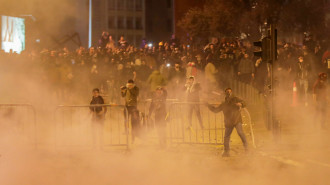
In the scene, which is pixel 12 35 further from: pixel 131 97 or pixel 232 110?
pixel 232 110

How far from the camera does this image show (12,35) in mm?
21516

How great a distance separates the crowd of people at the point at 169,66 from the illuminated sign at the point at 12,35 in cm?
438

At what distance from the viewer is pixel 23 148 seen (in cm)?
973

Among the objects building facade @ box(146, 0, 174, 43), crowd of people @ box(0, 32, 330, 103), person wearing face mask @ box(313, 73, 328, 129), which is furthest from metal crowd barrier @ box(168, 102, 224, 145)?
building facade @ box(146, 0, 174, 43)

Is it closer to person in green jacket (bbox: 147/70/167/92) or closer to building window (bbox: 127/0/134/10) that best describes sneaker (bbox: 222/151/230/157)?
person in green jacket (bbox: 147/70/167/92)

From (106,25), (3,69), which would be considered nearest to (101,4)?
(106,25)

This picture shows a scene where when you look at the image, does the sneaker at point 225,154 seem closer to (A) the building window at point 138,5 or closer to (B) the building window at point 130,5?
(A) the building window at point 138,5

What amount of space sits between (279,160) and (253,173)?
1.24 meters

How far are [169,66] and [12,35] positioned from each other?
8.95 meters

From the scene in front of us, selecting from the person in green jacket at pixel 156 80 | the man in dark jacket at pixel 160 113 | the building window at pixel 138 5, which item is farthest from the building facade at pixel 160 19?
the man in dark jacket at pixel 160 113

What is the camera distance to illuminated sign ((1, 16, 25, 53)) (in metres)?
20.8

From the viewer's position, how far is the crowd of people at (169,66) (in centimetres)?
1537

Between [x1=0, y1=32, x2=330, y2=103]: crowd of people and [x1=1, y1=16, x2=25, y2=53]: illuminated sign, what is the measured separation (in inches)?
173

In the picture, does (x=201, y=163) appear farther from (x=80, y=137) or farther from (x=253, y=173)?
(x=80, y=137)
